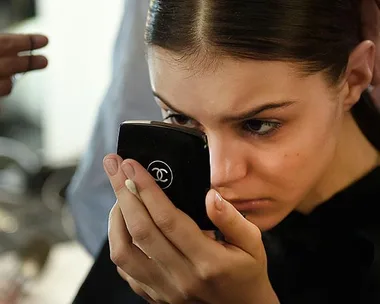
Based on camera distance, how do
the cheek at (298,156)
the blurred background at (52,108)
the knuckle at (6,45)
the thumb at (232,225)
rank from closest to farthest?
the thumb at (232,225), the cheek at (298,156), the knuckle at (6,45), the blurred background at (52,108)

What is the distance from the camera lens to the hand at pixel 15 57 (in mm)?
810

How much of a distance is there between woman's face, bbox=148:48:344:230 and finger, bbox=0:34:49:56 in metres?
0.21

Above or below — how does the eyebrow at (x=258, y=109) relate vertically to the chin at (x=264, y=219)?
above

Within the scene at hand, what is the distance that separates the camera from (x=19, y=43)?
0.81 m

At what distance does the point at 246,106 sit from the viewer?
61 centimetres

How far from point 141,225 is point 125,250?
0.06m

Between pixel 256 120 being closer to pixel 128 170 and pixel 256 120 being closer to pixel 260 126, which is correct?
pixel 260 126

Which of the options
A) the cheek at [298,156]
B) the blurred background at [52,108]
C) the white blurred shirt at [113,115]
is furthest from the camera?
the blurred background at [52,108]

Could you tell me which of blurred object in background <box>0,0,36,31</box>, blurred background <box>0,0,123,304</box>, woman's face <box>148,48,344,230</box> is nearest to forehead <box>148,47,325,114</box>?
woman's face <box>148,48,344,230</box>

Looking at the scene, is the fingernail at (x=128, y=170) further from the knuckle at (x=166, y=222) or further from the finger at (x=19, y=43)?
the finger at (x=19, y=43)

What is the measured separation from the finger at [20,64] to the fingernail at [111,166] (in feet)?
0.99

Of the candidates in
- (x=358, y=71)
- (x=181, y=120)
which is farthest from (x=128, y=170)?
(x=358, y=71)

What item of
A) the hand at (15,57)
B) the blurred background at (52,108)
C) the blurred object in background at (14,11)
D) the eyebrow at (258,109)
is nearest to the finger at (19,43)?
the hand at (15,57)

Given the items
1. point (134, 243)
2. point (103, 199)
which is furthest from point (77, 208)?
point (134, 243)
